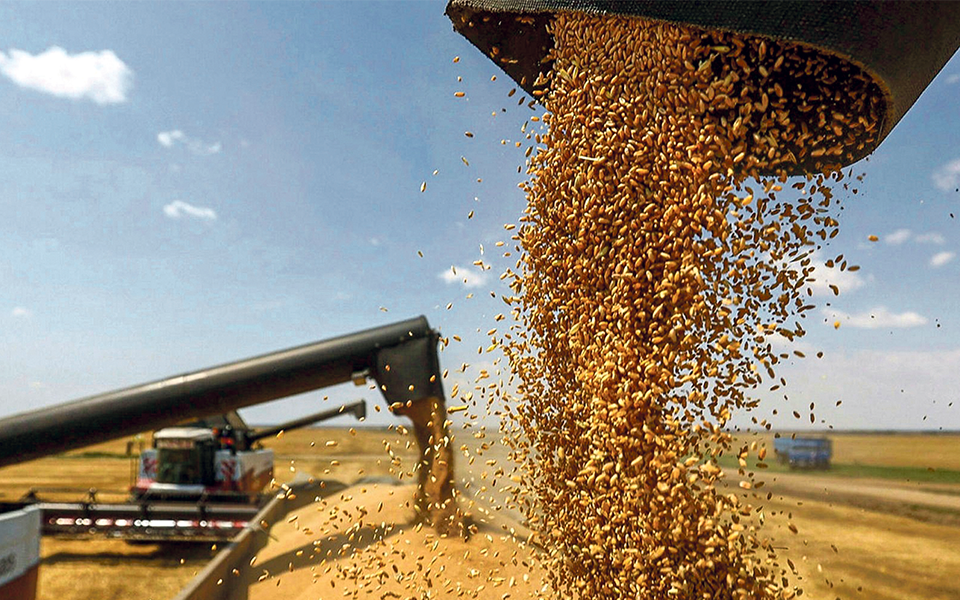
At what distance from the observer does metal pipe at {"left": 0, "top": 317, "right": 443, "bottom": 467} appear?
14.8 feet

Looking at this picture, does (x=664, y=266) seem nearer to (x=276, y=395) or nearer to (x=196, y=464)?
(x=276, y=395)

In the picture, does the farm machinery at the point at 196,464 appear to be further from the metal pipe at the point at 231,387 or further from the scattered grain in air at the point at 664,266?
the scattered grain in air at the point at 664,266

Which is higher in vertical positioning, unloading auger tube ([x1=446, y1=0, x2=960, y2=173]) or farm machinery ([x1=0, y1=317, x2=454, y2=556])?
unloading auger tube ([x1=446, y1=0, x2=960, y2=173])

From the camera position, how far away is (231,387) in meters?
4.63

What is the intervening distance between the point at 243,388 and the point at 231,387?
0.09 metres

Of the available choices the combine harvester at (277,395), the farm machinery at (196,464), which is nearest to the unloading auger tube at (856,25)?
the combine harvester at (277,395)

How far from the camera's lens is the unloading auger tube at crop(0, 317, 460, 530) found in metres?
4.49

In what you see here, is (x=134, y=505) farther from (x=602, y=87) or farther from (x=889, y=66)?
(x=889, y=66)

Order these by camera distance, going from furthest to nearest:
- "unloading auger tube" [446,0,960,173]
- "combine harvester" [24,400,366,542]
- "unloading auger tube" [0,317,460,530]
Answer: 1. "combine harvester" [24,400,366,542]
2. "unloading auger tube" [0,317,460,530]
3. "unloading auger tube" [446,0,960,173]

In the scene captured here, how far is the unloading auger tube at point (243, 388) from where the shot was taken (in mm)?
4492

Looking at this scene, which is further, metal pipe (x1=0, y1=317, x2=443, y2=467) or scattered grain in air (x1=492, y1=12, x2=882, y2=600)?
metal pipe (x1=0, y1=317, x2=443, y2=467)

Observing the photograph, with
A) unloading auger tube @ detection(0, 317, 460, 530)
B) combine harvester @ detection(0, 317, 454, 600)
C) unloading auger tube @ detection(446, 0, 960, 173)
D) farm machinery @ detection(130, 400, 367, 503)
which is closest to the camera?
unloading auger tube @ detection(446, 0, 960, 173)

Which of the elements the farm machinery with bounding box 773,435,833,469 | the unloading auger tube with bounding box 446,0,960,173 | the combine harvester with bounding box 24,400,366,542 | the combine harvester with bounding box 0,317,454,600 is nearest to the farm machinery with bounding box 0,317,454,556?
the combine harvester with bounding box 0,317,454,600

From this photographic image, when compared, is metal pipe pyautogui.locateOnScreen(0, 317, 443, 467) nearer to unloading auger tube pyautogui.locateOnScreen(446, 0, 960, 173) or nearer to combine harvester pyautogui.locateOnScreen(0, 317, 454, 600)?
combine harvester pyautogui.locateOnScreen(0, 317, 454, 600)
